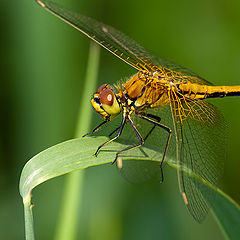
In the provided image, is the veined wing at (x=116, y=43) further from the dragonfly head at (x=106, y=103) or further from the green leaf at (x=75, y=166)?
the green leaf at (x=75, y=166)

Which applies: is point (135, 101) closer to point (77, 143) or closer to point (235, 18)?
point (77, 143)

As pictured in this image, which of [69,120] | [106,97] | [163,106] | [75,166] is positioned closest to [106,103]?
[106,97]

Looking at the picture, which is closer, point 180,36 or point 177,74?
point 177,74

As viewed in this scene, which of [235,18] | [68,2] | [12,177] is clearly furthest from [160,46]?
[12,177]

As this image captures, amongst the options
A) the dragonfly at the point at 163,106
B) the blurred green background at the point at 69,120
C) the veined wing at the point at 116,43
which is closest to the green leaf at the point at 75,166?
the dragonfly at the point at 163,106

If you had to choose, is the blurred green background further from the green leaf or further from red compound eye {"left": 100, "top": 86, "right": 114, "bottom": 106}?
the green leaf

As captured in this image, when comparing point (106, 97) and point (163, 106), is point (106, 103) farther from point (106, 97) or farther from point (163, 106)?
point (163, 106)

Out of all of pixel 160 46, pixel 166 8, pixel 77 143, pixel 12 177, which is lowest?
pixel 12 177

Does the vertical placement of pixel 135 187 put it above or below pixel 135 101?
below
